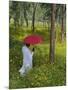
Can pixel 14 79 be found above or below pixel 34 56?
below

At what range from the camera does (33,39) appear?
1.55m

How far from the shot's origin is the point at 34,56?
5.11 ft

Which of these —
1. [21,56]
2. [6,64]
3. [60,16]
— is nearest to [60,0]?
[60,16]

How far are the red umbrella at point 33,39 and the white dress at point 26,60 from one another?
0.15 feet

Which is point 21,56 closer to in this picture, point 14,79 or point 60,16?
point 14,79

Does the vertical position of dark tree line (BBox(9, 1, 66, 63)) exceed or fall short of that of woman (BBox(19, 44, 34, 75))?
it exceeds it

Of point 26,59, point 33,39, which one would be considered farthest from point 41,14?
point 26,59

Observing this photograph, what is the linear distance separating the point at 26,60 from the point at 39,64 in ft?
0.30

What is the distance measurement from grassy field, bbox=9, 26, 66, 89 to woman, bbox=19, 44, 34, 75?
2 cm

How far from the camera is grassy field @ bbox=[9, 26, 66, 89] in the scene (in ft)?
4.97

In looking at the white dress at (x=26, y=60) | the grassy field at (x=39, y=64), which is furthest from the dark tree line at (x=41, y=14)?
the white dress at (x=26, y=60)

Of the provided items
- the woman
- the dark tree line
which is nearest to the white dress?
the woman

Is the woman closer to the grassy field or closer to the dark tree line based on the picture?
the grassy field

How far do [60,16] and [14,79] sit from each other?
528 mm
